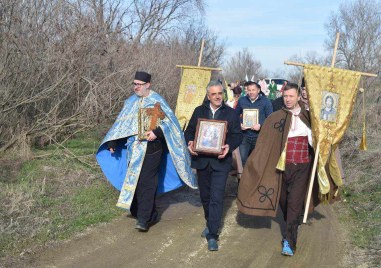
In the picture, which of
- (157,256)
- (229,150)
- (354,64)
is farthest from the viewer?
(354,64)

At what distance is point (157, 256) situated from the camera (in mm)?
5711

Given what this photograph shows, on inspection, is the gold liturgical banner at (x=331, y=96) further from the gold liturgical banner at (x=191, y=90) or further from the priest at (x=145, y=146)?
the gold liturgical banner at (x=191, y=90)

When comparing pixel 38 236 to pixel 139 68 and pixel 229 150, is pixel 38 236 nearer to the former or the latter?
pixel 229 150

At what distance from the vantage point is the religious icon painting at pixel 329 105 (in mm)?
6176

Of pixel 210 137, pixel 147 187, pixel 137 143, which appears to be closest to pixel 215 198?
pixel 210 137

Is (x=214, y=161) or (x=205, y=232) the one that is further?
(x=205, y=232)

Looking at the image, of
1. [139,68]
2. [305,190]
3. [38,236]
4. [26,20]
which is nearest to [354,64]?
[139,68]

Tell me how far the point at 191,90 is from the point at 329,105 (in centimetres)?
708

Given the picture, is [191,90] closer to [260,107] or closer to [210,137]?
[260,107]

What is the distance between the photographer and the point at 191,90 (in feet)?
42.9

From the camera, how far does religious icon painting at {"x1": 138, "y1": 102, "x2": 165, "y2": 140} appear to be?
21.7 ft

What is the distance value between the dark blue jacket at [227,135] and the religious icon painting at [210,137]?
121mm

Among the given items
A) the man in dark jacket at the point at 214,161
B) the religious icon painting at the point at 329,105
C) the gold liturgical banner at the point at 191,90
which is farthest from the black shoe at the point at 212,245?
the gold liturgical banner at the point at 191,90

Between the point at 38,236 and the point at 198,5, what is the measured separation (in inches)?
1271
